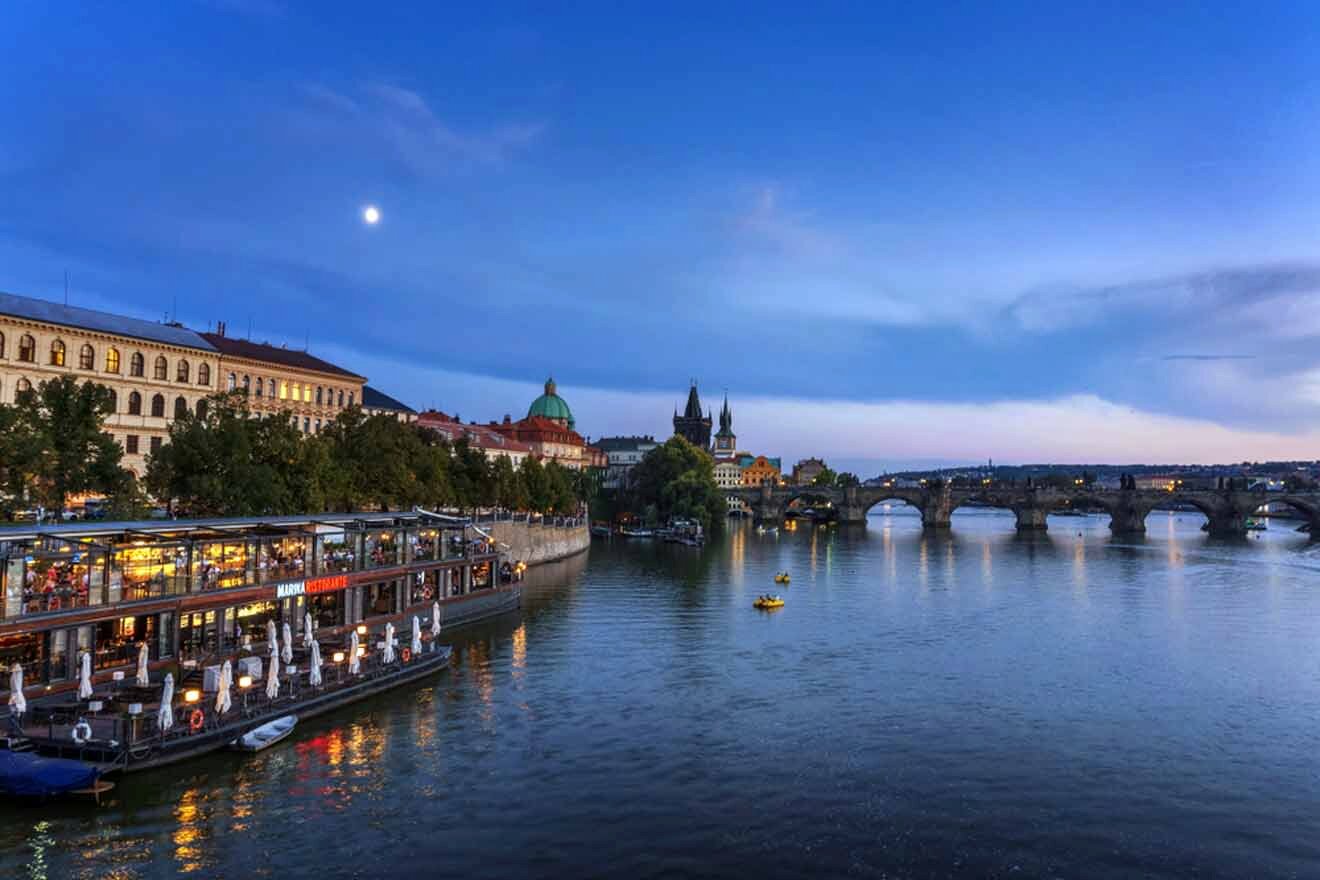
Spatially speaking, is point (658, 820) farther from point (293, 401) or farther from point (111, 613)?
point (293, 401)

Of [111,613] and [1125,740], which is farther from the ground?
[111,613]

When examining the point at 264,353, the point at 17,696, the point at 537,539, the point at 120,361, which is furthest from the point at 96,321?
the point at 17,696

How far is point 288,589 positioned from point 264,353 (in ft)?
263

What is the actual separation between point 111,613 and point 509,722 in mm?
18732

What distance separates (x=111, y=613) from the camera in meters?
41.2

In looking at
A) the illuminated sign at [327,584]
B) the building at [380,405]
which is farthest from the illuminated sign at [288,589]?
the building at [380,405]

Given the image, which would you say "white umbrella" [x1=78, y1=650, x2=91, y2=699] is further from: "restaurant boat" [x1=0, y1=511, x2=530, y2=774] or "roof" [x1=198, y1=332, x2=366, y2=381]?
"roof" [x1=198, y1=332, x2=366, y2=381]

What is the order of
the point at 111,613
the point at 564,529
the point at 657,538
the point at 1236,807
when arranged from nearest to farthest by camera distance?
the point at 1236,807 < the point at 111,613 < the point at 564,529 < the point at 657,538

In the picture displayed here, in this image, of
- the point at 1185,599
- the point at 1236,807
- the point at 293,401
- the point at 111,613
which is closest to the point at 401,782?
the point at 111,613

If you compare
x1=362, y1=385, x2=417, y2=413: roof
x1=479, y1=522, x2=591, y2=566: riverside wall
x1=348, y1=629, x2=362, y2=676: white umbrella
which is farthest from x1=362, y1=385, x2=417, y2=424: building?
x1=348, y1=629, x2=362, y2=676: white umbrella

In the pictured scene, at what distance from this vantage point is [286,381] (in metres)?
123

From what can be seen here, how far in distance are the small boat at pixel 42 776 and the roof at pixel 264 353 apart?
8808 cm

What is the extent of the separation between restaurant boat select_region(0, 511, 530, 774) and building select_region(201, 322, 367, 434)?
57849 millimetres

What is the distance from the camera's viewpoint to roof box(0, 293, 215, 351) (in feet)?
299
